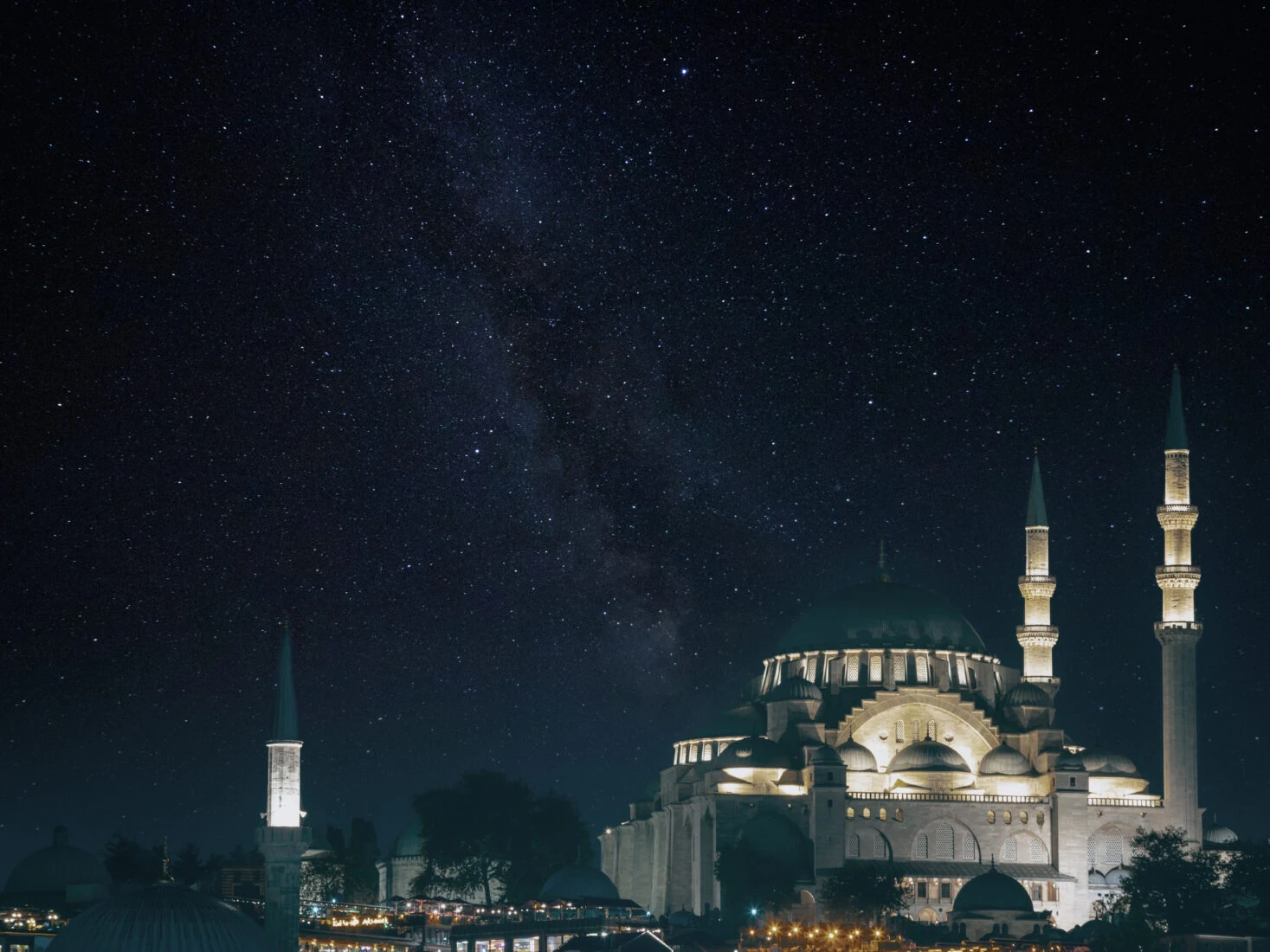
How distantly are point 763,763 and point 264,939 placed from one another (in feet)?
93.9

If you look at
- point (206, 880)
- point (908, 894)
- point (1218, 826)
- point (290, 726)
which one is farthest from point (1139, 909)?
point (206, 880)

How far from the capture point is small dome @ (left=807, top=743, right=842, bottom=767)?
7875cm

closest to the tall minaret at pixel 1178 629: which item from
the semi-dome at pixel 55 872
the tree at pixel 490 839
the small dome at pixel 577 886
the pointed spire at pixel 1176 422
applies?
the pointed spire at pixel 1176 422

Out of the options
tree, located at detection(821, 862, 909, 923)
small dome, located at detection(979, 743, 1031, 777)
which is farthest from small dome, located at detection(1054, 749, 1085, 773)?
tree, located at detection(821, 862, 909, 923)

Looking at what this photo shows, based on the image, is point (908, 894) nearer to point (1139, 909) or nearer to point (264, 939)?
point (1139, 909)

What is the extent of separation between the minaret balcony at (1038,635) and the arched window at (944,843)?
1103cm

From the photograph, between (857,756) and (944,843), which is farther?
(857,756)

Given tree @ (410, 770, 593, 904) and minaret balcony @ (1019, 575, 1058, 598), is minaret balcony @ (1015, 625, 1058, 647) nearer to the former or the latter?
minaret balcony @ (1019, 575, 1058, 598)

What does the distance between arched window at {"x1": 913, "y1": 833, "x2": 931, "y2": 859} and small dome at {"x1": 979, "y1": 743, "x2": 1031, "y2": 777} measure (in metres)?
4.41

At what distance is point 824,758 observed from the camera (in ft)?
259

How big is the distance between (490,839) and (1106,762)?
25.6 meters

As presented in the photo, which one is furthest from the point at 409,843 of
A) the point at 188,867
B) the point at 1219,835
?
the point at 1219,835

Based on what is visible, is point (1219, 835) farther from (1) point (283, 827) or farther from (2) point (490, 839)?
(1) point (283, 827)

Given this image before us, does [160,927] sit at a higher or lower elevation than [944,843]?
lower
